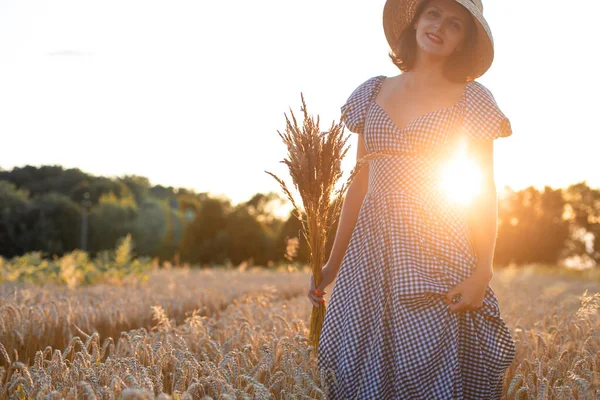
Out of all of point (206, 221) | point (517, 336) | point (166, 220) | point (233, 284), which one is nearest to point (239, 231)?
point (206, 221)

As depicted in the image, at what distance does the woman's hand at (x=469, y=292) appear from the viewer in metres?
2.59

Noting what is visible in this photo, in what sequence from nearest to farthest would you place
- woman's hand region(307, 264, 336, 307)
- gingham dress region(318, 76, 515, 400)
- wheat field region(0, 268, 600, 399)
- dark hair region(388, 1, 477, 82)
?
wheat field region(0, 268, 600, 399) < gingham dress region(318, 76, 515, 400) < dark hair region(388, 1, 477, 82) < woman's hand region(307, 264, 336, 307)

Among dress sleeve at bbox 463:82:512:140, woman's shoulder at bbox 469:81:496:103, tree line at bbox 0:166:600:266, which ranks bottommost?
tree line at bbox 0:166:600:266

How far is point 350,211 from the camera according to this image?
315 centimetres

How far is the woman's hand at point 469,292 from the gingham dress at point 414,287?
0.04m

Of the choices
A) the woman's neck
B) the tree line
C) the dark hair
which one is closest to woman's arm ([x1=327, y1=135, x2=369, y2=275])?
the woman's neck

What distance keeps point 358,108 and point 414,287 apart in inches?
42.8

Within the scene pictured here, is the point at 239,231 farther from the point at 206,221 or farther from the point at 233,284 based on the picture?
the point at 233,284

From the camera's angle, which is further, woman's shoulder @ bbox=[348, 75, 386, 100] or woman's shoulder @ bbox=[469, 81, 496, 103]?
woman's shoulder @ bbox=[348, 75, 386, 100]

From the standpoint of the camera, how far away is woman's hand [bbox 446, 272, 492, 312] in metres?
2.59

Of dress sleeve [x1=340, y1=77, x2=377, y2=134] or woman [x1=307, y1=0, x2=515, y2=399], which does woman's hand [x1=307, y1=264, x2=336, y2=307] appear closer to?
woman [x1=307, y1=0, x2=515, y2=399]

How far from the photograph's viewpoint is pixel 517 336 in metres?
3.85

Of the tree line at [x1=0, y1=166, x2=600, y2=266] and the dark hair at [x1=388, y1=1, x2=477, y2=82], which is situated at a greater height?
the dark hair at [x1=388, y1=1, x2=477, y2=82]

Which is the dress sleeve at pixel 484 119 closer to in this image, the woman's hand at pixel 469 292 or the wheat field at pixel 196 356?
the woman's hand at pixel 469 292
